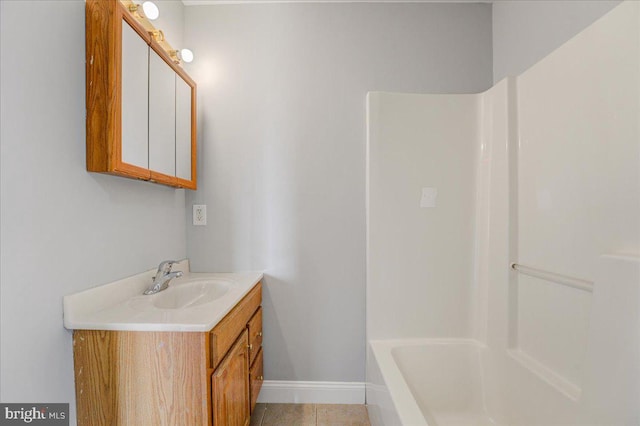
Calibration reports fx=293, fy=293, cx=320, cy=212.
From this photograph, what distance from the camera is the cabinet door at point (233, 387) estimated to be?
3.64 ft

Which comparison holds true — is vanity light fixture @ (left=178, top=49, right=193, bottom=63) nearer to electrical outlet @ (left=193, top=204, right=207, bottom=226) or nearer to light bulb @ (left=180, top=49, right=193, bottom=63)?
light bulb @ (left=180, top=49, right=193, bottom=63)

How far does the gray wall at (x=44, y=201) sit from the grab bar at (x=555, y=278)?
1.92 meters

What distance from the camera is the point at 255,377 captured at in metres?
1.68

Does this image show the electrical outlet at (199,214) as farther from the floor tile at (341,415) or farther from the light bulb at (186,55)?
the floor tile at (341,415)

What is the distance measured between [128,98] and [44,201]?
0.52 meters

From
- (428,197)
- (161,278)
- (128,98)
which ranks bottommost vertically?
(161,278)

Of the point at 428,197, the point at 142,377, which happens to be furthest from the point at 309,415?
the point at 428,197

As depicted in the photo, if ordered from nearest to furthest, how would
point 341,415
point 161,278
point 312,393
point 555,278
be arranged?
point 555,278
point 161,278
point 341,415
point 312,393

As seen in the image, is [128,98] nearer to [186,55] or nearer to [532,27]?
[186,55]

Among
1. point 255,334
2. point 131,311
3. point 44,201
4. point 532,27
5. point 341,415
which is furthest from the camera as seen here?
point 341,415

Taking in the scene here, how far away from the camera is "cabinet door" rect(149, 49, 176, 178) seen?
54.7 inches

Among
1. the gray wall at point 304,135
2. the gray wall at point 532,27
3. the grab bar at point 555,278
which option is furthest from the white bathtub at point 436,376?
the gray wall at point 532,27

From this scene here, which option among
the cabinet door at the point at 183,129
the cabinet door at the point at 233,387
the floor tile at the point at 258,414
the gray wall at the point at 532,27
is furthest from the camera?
the floor tile at the point at 258,414

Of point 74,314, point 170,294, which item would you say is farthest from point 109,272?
point 170,294
